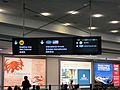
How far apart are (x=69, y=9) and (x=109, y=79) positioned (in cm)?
2033

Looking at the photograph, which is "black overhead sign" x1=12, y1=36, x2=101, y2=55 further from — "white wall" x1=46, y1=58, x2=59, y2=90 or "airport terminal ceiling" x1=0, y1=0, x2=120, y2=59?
"white wall" x1=46, y1=58, x2=59, y2=90

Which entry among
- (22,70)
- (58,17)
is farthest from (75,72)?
(58,17)

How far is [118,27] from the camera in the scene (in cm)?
1428

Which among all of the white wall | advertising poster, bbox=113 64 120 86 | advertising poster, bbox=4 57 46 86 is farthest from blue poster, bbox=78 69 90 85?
advertising poster, bbox=113 64 120 86

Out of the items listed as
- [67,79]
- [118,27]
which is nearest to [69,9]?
[118,27]

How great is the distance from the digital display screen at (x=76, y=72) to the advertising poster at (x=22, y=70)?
6.71 ft

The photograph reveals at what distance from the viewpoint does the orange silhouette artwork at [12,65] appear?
2200 centimetres

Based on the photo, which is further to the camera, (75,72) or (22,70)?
(75,72)

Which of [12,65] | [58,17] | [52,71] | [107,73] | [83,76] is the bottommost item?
[83,76]

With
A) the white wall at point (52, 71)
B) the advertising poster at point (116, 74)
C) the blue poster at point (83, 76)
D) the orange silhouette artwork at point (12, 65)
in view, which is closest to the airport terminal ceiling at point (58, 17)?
the orange silhouette artwork at point (12, 65)

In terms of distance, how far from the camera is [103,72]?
29.8m

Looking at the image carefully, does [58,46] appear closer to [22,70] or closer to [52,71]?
[22,70]

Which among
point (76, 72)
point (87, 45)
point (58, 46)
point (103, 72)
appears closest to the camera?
point (87, 45)

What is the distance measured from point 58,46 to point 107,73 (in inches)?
837
